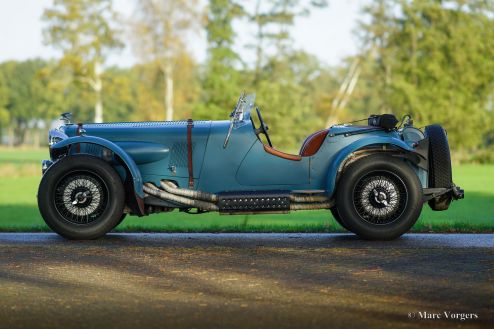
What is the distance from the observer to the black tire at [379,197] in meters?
8.84

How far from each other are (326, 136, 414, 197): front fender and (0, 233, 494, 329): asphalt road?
0.68 meters

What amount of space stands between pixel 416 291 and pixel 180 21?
Answer: 49.7 metres

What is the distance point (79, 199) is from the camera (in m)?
8.88

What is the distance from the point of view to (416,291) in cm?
618

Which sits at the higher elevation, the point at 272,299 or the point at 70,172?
the point at 70,172

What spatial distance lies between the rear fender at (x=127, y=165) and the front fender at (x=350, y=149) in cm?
207

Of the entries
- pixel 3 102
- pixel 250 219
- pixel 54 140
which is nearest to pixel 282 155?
pixel 54 140

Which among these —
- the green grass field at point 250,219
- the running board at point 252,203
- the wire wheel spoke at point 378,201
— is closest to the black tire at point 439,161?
the wire wheel spoke at point 378,201

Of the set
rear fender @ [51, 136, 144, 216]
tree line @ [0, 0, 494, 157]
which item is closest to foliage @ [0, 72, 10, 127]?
tree line @ [0, 0, 494, 157]

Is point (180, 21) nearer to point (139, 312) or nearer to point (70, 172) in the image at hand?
point (70, 172)

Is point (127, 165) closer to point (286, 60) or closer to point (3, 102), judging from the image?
point (286, 60)

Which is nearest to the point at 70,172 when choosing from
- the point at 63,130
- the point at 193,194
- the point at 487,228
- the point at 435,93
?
the point at 63,130

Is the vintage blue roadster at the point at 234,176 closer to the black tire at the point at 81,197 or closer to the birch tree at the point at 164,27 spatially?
the black tire at the point at 81,197

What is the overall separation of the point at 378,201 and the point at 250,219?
828cm
